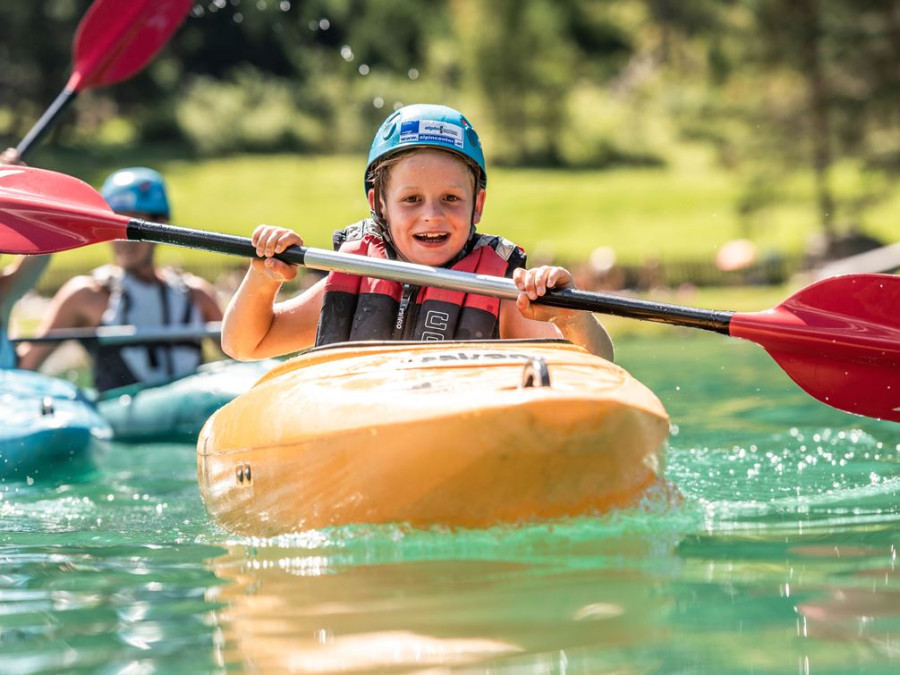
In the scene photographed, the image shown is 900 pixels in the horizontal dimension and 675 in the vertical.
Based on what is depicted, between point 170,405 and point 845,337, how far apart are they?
11.4ft

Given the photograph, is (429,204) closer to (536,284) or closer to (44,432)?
(536,284)

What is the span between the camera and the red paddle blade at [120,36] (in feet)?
24.6

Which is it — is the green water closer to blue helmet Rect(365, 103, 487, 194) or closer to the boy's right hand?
the boy's right hand

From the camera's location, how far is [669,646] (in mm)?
2424

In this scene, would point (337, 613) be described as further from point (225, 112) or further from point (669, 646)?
point (225, 112)

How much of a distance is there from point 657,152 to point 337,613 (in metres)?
35.2

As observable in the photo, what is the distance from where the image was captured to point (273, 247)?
3.96 metres

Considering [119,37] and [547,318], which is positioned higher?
[119,37]

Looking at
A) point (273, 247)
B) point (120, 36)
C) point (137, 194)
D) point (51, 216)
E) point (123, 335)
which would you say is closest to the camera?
point (273, 247)

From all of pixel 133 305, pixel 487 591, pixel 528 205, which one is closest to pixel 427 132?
pixel 487 591

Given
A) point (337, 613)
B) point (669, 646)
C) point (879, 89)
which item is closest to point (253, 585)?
point (337, 613)

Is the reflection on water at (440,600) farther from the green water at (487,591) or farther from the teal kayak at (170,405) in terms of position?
the teal kayak at (170,405)

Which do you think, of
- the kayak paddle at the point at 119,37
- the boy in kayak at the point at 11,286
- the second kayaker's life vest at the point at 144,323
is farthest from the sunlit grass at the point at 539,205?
the boy in kayak at the point at 11,286

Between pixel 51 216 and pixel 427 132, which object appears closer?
pixel 427 132
